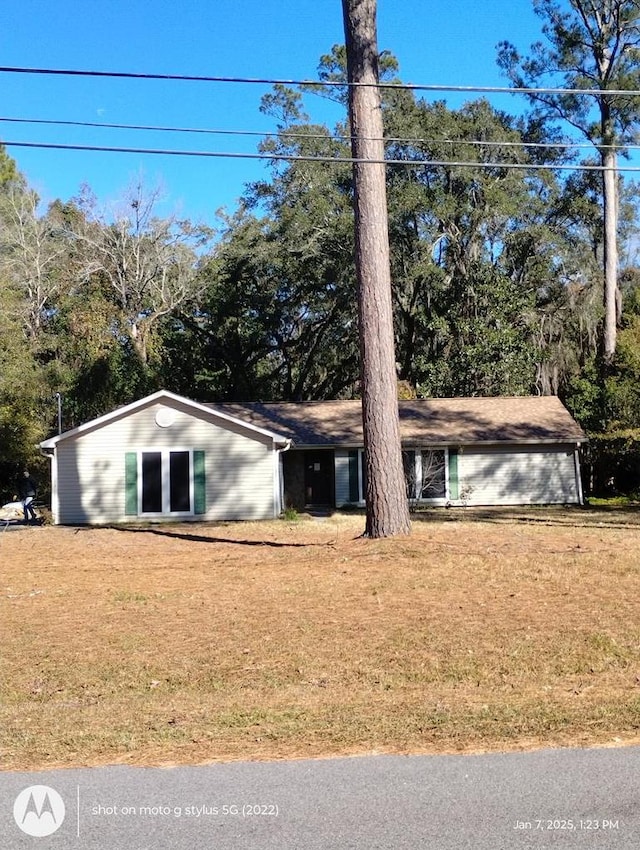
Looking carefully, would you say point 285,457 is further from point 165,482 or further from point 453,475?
point 165,482

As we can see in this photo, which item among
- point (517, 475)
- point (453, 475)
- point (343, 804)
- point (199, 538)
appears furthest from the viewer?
point (517, 475)

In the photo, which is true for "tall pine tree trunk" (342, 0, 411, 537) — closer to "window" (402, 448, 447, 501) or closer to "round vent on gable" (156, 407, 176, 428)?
"round vent on gable" (156, 407, 176, 428)

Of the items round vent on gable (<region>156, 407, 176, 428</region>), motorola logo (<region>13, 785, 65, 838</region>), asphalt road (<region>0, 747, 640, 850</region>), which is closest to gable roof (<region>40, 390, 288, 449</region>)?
round vent on gable (<region>156, 407, 176, 428</region>)

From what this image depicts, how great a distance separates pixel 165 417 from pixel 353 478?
265 inches

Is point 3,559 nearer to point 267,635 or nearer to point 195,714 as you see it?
point 267,635

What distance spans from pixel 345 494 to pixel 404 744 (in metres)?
20.3

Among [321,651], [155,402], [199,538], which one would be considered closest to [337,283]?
[155,402]

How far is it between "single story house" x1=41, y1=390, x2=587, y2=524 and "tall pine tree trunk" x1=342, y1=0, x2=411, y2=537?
29.7ft

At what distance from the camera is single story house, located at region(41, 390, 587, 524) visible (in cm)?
2147

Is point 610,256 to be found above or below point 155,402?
above

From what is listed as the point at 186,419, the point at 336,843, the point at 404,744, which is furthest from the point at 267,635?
the point at 186,419

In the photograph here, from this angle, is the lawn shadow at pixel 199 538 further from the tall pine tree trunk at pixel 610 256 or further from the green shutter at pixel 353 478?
the tall pine tree trunk at pixel 610 256

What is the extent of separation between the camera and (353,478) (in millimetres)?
25516

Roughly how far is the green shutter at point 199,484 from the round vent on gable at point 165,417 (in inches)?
40.6
